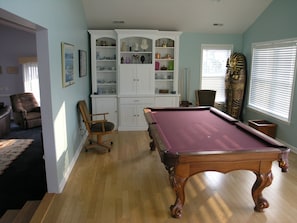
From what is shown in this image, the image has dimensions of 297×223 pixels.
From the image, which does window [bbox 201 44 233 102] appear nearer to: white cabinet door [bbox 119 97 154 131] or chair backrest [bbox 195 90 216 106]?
chair backrest [bbox 195 90 216 106]

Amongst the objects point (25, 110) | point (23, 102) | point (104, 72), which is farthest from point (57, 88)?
point (23, 102)

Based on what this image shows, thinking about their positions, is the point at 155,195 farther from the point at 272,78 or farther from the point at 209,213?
the point at 272,78

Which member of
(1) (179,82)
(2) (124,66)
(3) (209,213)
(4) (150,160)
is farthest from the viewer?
(1) (179,82)

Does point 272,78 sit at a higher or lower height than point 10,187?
higher

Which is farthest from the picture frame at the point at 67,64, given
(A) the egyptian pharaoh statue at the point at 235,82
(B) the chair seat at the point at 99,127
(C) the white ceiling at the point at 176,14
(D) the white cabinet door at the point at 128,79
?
(A) the egyptian pharaoh statue at the point at 235,82

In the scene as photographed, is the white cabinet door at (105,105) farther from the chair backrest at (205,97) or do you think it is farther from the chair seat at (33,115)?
the chair backrest at (205,97)

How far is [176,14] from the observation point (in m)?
5.82

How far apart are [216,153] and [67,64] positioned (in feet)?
8.51

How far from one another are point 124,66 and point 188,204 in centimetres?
388

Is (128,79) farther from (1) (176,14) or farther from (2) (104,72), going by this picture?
(1) (176,14)

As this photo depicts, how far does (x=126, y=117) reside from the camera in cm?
629

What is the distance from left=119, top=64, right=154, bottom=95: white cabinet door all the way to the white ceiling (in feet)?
3.44

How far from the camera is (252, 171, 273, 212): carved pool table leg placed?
2.87 m

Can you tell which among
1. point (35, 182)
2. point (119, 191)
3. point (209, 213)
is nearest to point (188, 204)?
point (209, 213)
